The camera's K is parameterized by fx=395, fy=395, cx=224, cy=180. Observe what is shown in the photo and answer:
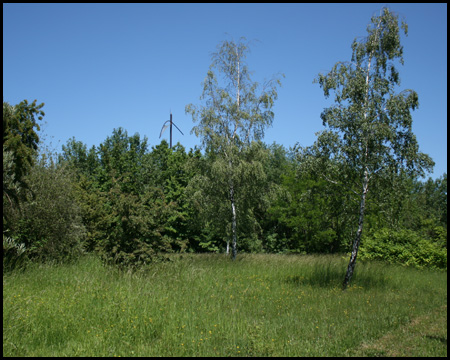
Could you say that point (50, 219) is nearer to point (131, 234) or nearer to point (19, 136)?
point (131, 234)

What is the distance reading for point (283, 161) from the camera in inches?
1606

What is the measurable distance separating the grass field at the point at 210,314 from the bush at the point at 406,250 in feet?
16.1

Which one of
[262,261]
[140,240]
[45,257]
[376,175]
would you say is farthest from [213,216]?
[376,175]

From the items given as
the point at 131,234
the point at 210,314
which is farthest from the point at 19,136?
the point at 210,314

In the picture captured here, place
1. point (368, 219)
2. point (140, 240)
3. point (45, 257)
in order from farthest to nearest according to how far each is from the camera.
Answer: point (368, 219), point (45, 257), point (140, 240)

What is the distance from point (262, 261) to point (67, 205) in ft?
28.5

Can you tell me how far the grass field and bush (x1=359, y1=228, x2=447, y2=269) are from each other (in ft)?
16.1

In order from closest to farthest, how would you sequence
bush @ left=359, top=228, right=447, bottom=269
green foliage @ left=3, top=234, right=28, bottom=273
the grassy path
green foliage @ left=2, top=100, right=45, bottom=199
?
1. the grassy path
2. green foliage @ left=2, top=100, right=45, bottom=199
3. green foliage @ left=3, top=234, right=28, bottom=273
4. bush @ left=359, top=228, right=447, bottom=269

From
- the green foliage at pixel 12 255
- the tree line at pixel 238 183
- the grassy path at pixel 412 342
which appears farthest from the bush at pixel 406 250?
the green foliage at pixel 12 255

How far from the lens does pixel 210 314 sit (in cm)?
863

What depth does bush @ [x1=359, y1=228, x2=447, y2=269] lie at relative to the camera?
731 inches

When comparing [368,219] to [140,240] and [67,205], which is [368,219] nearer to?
[140,240]

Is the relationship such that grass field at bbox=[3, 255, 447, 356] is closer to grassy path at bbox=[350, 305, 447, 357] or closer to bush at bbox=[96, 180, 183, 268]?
grassy path at bbox=[350, 305, 447, 357]

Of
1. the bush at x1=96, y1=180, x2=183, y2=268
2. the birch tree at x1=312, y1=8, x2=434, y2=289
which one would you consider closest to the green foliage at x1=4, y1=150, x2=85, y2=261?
the bush at x1=96, y1=180, x2=183, y2=268
